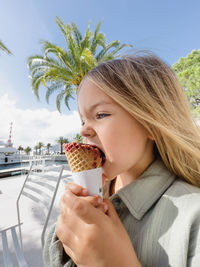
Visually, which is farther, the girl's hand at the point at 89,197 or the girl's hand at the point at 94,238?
the girl's hand at the point at 89,197

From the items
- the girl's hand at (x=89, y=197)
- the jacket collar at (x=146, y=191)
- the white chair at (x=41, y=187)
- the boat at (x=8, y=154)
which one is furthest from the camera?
the boat at (x=8, y=154)

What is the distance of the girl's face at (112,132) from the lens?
78cm

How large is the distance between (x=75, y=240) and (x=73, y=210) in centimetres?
11

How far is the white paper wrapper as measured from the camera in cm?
71

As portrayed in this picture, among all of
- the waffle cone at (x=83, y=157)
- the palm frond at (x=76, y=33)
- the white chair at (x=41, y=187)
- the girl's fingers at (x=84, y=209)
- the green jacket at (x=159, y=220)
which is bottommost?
the white chair at (x=41, y=187)

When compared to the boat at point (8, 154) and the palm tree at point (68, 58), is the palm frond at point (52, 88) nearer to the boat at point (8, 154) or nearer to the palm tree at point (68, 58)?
the palm tree at point (68, 58)

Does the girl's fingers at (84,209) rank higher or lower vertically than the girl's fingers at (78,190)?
lower

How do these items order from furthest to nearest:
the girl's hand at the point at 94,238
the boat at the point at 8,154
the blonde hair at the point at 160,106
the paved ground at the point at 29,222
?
the boat at the point at 8,154, the paved ground at the point at 29,222, the blonde hair at the point at 160,106, the girl's hand at the point at 94,238

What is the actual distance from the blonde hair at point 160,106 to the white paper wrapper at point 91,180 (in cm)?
39

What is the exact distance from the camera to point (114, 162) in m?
0.79

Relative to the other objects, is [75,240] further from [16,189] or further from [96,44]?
[96,44]

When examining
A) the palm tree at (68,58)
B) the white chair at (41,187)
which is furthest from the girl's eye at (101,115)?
the palm tree at (68,58)

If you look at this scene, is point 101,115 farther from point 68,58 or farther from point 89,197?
point 68,58

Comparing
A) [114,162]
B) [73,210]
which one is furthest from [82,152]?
[73,210]
